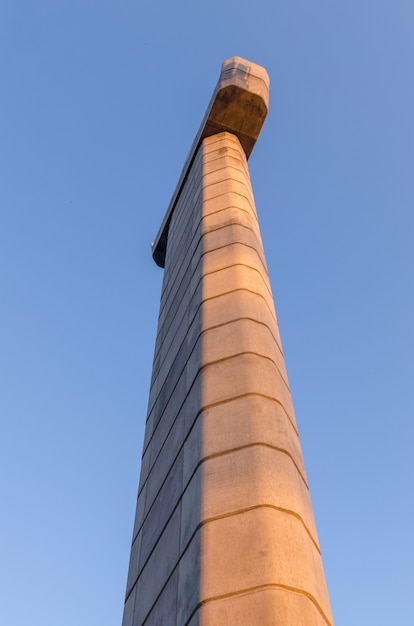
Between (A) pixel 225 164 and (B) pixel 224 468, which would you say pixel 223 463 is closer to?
(B) pixel 224 468

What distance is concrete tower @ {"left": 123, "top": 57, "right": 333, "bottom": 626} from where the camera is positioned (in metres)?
3.41

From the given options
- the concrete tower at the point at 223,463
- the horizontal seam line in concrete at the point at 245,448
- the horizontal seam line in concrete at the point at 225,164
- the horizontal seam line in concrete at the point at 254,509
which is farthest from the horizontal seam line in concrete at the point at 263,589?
the horizontal seam line in concrete at the point at 225,164

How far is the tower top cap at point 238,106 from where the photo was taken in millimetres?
10843

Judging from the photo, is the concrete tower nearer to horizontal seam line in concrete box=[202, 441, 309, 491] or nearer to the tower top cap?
horizontal seam line in concrete box=[202, 441, 309, 491]

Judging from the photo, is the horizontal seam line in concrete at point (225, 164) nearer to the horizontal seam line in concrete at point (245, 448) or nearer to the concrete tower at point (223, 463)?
the concrete tower at point (223, 463)

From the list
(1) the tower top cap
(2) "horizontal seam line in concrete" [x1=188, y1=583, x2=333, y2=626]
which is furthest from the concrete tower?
(1) the tower top cap

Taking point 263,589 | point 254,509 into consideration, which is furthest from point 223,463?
point 263,589

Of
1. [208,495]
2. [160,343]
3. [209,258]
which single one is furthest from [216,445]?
[160,343]

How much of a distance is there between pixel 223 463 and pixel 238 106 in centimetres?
817

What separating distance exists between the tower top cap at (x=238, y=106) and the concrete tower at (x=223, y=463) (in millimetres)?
3029

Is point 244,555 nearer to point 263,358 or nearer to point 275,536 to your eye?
point 275,536

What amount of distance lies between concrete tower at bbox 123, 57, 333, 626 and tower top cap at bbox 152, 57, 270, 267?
303 cm

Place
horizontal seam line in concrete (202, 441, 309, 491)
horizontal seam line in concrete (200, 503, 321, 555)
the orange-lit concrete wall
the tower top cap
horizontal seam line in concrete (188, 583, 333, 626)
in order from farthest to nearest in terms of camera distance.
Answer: the tower top cap, horizontal seam line in concrete (202, 441, 309, 491), horizontal seam line in concrete (200, 503, 321, 555), the orange-lit concrete wall, horizontal seam line in concrete (188, 583, 333, 626)

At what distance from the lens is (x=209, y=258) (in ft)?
22.1
